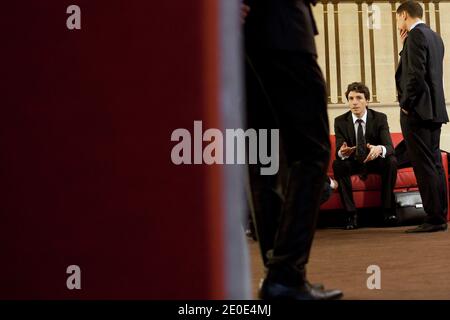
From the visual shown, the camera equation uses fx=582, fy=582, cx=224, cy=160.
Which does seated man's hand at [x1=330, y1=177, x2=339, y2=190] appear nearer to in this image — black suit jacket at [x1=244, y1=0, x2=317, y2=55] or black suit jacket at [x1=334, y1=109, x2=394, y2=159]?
black suit jacket at [x1=334, y1=109, x2=394, y2=159]

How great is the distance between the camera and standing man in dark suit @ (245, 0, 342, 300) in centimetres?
121

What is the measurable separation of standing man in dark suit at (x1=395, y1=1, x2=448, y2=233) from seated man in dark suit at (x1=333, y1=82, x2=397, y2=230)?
2.05ft

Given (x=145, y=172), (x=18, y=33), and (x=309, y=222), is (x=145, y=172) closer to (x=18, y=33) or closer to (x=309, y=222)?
(x=18, y=33)

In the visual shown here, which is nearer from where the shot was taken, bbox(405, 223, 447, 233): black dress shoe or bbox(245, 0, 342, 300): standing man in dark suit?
bbox(245, 0, 342, 300): standing man in dark suit

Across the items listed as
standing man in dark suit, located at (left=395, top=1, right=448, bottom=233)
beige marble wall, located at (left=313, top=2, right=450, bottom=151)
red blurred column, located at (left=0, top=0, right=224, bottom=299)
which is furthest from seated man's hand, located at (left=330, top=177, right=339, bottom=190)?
red blurred column, located at (left=0, top=0, right=224, bottom=299)

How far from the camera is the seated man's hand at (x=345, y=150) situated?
382 centimetres

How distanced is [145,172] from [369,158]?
3235 mm

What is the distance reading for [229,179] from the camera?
0.74 m

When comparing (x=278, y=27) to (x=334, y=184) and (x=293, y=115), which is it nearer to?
(x=293, y=115)

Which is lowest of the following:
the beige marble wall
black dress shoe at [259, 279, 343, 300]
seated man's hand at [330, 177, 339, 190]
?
black dress shoe at [259, 279, 343, 300]

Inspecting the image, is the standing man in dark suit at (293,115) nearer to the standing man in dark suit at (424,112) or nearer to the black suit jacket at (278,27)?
the black suit jacket at (278,27)

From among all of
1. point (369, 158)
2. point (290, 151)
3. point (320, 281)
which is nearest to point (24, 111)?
point (290, 151)

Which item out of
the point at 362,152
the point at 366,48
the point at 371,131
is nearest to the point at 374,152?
the point at 362,152

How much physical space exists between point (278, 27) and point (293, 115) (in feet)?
0.61
